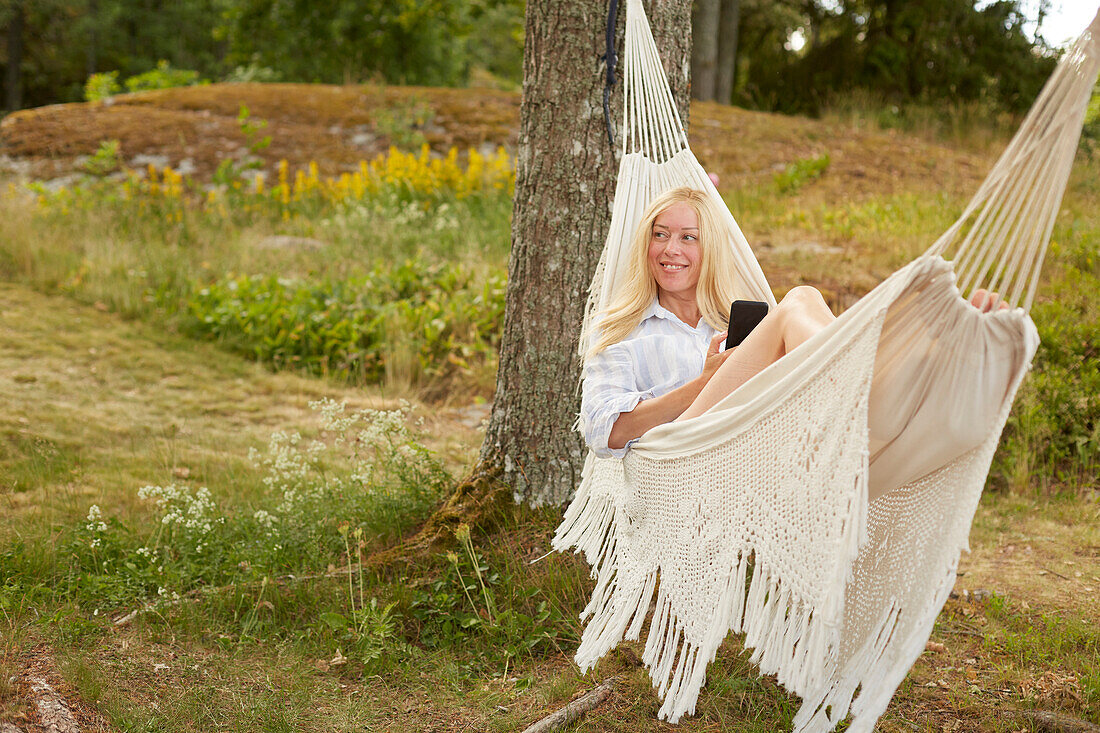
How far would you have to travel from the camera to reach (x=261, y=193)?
5.98 m

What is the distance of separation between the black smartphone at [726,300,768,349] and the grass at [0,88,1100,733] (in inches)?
30.0

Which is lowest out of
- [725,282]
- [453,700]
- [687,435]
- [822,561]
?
[453,700]

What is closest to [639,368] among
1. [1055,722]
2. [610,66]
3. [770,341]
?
[770,341]

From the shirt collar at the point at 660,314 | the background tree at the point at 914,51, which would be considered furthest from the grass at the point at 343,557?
the background tree at the point at 914,51

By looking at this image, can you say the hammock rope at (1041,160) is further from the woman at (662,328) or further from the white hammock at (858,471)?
the woman at (662,328)

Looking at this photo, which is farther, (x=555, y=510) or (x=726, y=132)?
(x=726, y=132)

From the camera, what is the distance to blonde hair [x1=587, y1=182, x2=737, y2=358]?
210cm

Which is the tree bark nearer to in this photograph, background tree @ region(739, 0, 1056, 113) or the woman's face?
background tree @ region(739, 0, 1056, 113)

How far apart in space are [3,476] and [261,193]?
12.0ft

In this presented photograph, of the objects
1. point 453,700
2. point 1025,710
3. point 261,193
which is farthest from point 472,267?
point 1025,710

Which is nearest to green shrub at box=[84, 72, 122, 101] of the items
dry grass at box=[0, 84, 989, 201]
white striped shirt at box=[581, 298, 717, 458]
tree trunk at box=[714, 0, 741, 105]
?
dry grass at box=[0, 84, 989, 201]

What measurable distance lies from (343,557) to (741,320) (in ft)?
4.39

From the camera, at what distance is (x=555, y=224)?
2383 mm

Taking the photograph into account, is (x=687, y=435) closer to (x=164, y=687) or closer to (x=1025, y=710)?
(x=1025, y=710)
